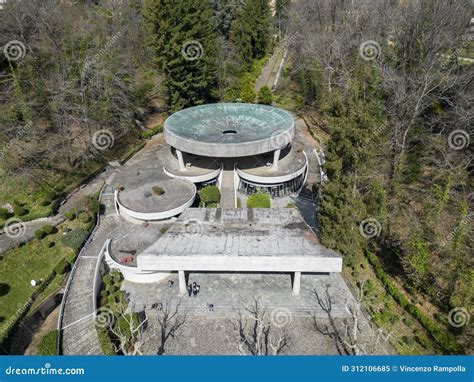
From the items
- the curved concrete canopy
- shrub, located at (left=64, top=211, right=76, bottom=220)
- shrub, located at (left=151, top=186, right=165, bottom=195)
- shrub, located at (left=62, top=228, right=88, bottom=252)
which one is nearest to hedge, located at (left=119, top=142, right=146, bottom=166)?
the curved concrete canopy

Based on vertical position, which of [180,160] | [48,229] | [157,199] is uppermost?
[180,160]

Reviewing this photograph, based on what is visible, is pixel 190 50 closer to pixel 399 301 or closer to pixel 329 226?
pixel 329 226

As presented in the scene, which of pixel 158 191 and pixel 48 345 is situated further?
pixel 158 191

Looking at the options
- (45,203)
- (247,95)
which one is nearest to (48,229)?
(45,203)

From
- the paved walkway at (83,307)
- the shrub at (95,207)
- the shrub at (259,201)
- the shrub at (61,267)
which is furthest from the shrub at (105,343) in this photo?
the shrub at (259,201)

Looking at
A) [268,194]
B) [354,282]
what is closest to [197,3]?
[268,194]

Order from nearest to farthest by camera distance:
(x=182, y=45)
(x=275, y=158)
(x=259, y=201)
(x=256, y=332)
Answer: (x=256, y=332), (x=259, y=201), (x=275, y=158), (x=182, y=45)

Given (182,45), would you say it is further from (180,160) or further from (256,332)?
(256,332)
